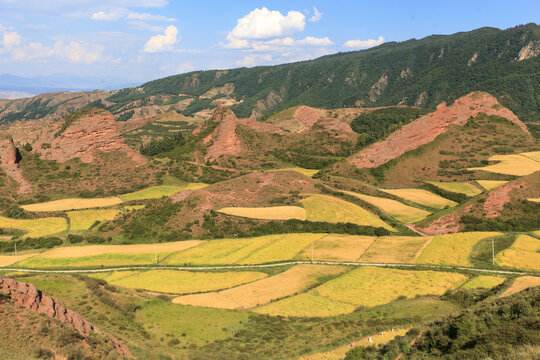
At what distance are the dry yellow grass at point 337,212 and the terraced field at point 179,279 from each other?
21.1 m

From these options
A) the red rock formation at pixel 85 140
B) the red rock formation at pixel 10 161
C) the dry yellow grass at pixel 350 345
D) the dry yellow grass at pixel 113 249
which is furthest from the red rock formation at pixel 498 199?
the red rock formation at pixel 10 161

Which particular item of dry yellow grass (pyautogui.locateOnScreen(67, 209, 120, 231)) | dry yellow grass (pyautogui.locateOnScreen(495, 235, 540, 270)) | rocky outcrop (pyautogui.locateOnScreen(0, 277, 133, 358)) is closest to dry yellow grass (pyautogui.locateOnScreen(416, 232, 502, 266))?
dry yellow grass (pyautogui.locateOnScreen(495, 235, 540, 270))

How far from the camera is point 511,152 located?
93438mm

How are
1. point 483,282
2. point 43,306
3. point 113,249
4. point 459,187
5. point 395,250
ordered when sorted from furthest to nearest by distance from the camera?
1. point 459,187
2. point 113,249
3. point 395,250
4. point 483,282
5. point 43,306

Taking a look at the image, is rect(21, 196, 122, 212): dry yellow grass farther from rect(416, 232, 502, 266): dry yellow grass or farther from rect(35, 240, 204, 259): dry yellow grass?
rect(416, 232, 502, 266): dry yellow grass

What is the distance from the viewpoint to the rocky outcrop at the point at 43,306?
77.4 ft

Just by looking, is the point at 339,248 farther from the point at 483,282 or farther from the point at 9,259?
the point at 9,259

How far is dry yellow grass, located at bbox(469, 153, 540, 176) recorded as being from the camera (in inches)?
3159

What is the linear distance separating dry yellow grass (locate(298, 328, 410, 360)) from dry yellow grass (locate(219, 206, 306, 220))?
114 feet

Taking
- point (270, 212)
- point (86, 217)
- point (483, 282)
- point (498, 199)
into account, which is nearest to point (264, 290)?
point (483, 282)

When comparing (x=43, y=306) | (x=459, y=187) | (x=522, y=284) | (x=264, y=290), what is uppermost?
(x=43, y=306)

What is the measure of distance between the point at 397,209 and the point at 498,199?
47.2ft

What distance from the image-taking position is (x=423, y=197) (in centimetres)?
7481

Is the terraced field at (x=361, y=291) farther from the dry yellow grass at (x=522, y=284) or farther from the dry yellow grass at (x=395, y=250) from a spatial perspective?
the dry yellow grass at (x=522, y=284)
